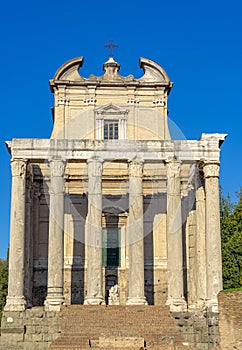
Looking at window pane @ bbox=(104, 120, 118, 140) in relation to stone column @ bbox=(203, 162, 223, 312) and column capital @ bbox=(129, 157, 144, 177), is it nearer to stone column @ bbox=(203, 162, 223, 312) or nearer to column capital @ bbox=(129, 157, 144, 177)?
column capital @ bbox=(129, 157, 144, 177)

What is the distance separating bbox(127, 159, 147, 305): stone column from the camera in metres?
37.3

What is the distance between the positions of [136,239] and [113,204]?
7076 mm

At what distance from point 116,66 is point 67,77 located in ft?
11.6

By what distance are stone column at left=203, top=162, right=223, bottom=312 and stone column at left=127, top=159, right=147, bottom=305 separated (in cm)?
379

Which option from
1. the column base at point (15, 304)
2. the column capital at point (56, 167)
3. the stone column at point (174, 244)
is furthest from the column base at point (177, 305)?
the column capital at point (56, 167)

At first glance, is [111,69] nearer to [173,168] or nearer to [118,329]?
[173,168]

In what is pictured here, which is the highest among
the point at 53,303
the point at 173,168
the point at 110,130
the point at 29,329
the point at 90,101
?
the point at 90,101

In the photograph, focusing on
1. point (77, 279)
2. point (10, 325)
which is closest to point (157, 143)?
point (77, 279)

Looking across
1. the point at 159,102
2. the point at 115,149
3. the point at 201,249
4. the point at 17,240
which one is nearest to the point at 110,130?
the point at 159,102

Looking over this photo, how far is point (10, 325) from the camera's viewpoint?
35.0 meters

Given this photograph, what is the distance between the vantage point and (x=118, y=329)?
34.0 meters

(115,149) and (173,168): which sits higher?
(115,149)

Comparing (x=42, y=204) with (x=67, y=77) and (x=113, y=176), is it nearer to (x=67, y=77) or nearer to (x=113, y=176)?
(x=113, y=176)

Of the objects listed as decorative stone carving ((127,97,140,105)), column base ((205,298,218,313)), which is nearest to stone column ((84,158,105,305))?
column base ((205,298,218,313))
